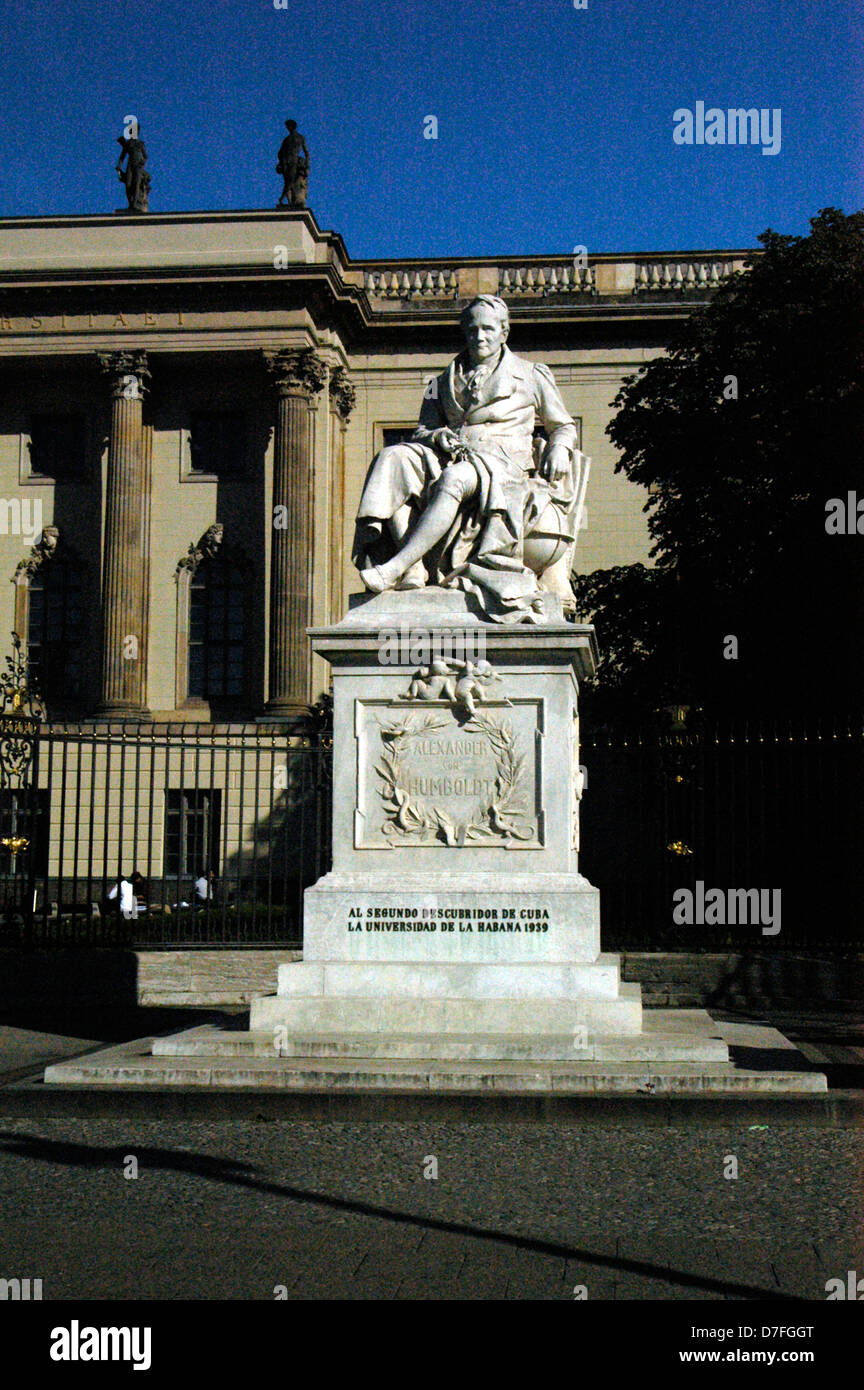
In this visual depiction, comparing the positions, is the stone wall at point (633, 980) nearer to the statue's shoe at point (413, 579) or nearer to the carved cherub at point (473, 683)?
the carved cherub at point (473, 683)

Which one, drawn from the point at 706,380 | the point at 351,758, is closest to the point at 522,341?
the point at 706,380

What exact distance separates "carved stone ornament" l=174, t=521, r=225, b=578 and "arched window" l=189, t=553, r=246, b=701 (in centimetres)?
14

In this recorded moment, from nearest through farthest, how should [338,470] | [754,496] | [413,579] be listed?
[413,579] < [754,496] < [338,470]

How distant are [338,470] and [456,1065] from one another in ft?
120

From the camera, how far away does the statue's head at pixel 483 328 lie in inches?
398

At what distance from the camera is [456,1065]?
8203 mm

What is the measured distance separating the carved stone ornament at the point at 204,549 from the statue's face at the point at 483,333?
32.7 metres

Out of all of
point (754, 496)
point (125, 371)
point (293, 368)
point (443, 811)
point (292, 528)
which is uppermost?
point (125, 371)

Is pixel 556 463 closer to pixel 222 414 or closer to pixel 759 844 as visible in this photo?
pixel 759 844

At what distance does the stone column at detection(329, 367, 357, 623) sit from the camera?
4253cm

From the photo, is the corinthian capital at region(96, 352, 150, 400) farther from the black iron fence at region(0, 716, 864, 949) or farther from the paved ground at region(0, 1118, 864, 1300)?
the paved ground at region(0, 1118, 864, 1300)

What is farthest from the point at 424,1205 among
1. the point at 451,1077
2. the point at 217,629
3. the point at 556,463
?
the point at 217,629

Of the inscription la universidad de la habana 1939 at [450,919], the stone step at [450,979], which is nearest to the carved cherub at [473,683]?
the inscription la universidad de la habana 1939 at [450,919]

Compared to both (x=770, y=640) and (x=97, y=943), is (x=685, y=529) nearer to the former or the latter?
(x=770, y=640)
